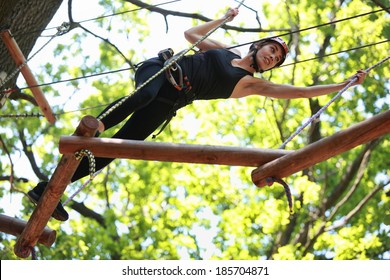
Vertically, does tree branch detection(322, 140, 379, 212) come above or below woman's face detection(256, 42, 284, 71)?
above

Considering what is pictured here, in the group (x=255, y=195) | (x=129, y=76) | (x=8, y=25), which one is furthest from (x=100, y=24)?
(x=8, y=25)

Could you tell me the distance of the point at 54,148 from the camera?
486 inches

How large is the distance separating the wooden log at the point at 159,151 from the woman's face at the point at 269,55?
836 millimetres

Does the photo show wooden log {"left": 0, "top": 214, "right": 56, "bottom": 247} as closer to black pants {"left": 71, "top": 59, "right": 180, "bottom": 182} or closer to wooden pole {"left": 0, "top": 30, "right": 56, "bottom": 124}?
black pants {"left": 71, "top": 59, "right": 180, "bottom": 182}

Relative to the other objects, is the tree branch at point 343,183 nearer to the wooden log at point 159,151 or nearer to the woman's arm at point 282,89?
the woman's arm at point 282,89

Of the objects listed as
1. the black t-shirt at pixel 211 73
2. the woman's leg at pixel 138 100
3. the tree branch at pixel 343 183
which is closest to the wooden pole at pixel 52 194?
the woman's leg at pixel 138 100

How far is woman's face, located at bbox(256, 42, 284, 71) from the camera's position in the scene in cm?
448

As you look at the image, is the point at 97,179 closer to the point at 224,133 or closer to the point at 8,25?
the point at 224,133

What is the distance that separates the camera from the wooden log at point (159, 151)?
3.78 meters

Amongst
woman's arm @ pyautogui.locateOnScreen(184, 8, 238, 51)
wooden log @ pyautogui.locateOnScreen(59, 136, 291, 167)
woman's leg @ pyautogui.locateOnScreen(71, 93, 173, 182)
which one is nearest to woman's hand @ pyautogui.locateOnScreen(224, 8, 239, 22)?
woman's arm @ pyautogui.locateOnScreen(184, 8, 238, 51)

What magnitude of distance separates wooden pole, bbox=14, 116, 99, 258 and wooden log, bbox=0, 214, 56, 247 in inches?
6.7

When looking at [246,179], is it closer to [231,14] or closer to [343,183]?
[343,183]

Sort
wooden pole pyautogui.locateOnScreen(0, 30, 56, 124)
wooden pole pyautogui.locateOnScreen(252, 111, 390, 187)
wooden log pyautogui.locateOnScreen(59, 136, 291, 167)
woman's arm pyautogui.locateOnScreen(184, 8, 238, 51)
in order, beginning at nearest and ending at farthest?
wooden pole pyautogui.locateOnScreen(252, 111, 390, 187)
wooden log pyautogui.locateOnScreen(59, 136, 291, 167)
woman's arm pyautogui.locateOnScreen(184, 8, 238, 51)
wooden pole pyautogui.locateOnScreen(0, 30, 56, 124)

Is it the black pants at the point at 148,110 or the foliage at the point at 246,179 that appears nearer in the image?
the black pants at the point at 148,110
